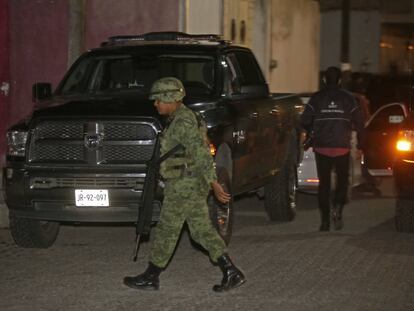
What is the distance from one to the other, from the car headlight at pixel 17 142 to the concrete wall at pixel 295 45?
52.3 feet

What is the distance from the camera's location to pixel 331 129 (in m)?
11.4

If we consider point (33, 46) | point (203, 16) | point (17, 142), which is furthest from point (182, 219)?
point (203, 16)

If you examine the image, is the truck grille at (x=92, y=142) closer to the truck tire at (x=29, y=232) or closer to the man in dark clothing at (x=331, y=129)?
the truck tire at (x=29, y=232)

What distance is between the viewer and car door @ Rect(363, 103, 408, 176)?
15117 mm

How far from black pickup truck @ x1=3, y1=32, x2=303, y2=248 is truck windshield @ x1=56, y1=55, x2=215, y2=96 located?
1cm

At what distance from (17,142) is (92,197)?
975 mm

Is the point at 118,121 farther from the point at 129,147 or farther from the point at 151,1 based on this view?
the point at 151,1

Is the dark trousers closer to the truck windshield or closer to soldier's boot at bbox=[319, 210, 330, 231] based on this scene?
soldier's boot at bbox=[319, 210, 330, 231]

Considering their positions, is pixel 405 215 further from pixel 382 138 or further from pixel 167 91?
pixel 167 91

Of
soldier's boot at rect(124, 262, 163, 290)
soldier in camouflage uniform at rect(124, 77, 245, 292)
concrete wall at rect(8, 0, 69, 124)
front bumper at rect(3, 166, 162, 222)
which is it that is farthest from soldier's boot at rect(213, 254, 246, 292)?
concrete wall at rect(8, 0, 69, 124)

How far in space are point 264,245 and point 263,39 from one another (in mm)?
14215

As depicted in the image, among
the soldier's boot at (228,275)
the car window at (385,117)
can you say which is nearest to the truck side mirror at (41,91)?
the soldier's boot at (228,275)

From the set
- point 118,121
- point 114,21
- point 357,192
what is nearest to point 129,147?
point 118,121

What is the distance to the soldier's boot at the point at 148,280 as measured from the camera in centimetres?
829
